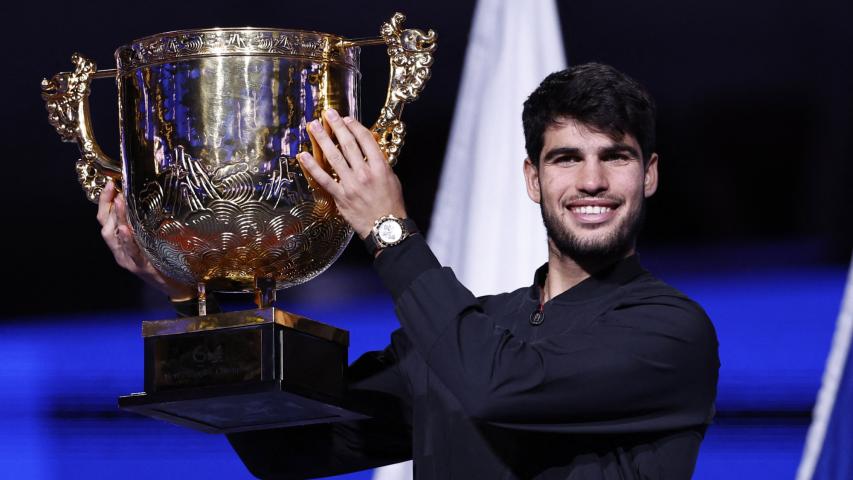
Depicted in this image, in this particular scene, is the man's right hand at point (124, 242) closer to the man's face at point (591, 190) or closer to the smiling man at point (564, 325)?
the smiling man at point (564, 325)

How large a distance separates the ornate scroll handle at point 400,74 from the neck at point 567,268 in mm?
311

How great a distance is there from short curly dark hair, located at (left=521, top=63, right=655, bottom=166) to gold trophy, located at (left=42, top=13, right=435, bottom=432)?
208 millimetres

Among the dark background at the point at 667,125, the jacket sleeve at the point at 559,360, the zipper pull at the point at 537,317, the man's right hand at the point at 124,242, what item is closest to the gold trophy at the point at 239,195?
the man's right hand at the point at 124,242

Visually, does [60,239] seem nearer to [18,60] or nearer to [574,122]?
[18,60]

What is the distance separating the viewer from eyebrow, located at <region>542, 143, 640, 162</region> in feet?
7.20

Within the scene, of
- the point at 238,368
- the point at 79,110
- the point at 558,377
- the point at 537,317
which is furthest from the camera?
the point at 79,110

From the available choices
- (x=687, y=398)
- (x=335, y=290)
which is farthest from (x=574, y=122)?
(x=335, y=290)

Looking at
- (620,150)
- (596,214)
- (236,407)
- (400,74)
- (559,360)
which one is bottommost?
(236,407)

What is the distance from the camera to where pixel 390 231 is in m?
2.06

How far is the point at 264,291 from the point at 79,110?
0.47 meters

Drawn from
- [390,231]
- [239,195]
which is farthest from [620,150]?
[239,195]

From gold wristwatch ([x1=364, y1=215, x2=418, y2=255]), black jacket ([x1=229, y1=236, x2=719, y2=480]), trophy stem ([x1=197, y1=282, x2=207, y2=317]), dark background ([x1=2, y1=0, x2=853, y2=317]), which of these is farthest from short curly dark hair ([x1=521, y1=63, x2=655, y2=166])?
dark background ([x1=2, y1=0, x2=853, y2=317])

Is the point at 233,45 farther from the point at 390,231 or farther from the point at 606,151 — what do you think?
the point at 606,151

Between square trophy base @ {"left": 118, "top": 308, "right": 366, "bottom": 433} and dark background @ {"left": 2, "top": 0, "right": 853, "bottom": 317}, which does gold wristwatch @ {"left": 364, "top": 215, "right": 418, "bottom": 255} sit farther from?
dark background @ {"left": 2, "top": 0, "right": 853, "bottom": 317}
